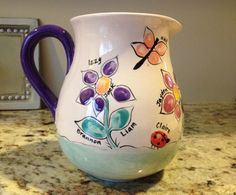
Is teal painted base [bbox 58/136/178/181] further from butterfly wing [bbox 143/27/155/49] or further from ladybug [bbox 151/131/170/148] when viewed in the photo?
butterfly wing [bbox 143/27/155/49]

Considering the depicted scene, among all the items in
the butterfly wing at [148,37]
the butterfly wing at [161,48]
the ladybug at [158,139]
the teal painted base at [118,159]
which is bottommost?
the teal painted base at [118,159]

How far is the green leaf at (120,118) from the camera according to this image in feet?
1.07

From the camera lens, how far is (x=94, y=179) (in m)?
0.39

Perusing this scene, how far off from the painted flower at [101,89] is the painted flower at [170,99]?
43 mm

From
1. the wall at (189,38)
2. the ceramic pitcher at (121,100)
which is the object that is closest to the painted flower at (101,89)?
the ceramic pitcher at (121,100)

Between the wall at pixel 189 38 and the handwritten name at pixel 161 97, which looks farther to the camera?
the wall at pixel 189 38

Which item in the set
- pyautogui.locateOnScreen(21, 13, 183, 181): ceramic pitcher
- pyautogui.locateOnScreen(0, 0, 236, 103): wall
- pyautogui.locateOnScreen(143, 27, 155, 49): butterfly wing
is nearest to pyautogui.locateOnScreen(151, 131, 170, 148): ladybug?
pyautogui.locateOnScreen(21, 13, 183, 181): ceramic pitcher

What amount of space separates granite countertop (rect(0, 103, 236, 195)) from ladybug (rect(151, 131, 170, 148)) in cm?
6

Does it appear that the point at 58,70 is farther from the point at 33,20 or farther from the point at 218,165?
the point at 218,165

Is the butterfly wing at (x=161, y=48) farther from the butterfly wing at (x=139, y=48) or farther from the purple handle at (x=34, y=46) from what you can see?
the purple handle at (x=34, y=46)

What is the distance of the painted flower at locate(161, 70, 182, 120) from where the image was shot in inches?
13.7

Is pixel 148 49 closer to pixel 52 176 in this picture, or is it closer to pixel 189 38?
pixel 52 176

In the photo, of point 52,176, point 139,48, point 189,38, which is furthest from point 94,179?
point 189,38

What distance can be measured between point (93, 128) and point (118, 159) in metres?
0.05
